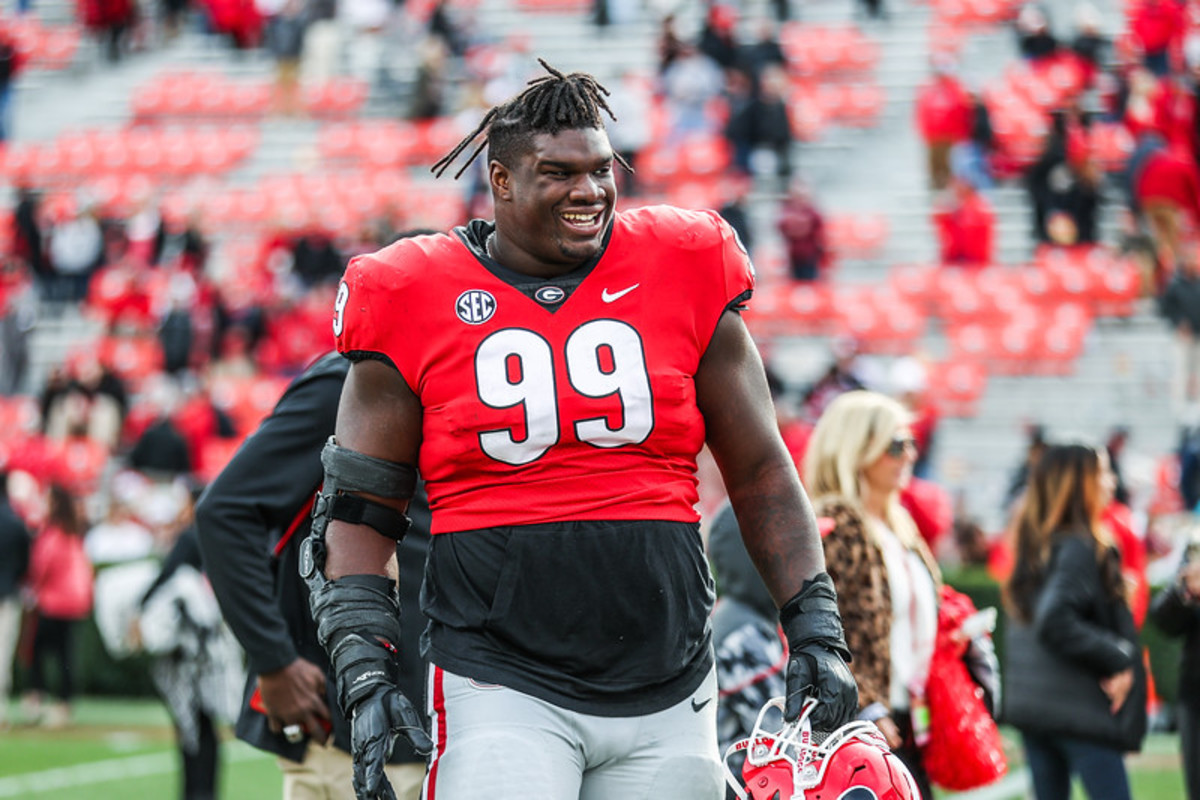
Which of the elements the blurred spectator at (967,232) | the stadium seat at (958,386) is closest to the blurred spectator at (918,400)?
the stadium seat at (958,386)

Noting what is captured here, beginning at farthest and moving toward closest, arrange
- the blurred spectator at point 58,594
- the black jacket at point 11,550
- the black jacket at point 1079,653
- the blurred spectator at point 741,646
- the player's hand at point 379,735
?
the blurred spectator at point 58,594 → the black jacket at point 11,550 → the black jacket at point 1079,653 → the blurred spectator at point 741,646 → the player's hand at point 379,735

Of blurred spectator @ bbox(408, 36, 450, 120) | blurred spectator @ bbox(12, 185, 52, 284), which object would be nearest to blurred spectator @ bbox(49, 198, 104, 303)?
blurred spectator @ bbox(12, 185, 52, 284)

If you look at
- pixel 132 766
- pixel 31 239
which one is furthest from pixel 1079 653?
pixel 31 239

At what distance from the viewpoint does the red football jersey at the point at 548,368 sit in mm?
3334

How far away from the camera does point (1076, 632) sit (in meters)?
6.06

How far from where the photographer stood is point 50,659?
14094 mm

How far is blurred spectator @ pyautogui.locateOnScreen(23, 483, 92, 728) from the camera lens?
13.0 metres

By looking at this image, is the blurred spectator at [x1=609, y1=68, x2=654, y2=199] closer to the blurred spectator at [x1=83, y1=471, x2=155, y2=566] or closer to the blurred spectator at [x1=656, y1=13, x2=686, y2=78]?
the blurred spectator at [x1=656, y1=13, x2=686, y2=78]

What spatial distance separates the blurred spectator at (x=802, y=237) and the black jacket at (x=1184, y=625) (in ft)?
40.2

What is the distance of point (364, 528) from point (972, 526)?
31.7 feet

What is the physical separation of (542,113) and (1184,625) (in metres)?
→ 4.06

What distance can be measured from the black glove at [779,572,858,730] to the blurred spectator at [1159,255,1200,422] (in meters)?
12.3

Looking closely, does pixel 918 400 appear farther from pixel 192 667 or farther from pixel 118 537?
pixel 192 667

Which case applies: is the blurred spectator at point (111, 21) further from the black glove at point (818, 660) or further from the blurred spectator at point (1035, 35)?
the black glove at point (818, 660)
